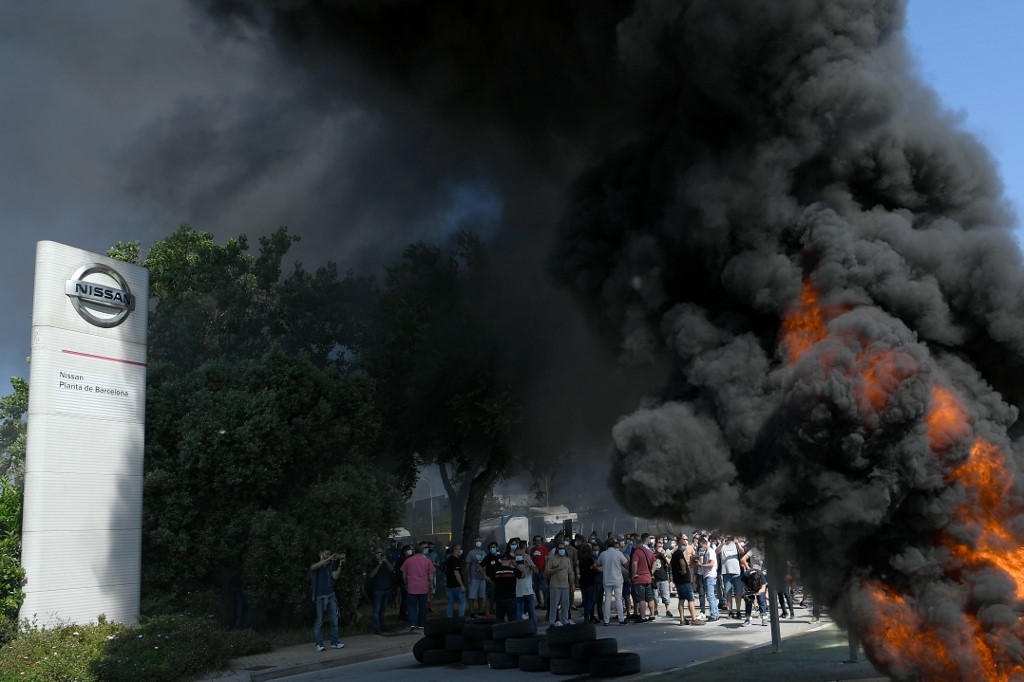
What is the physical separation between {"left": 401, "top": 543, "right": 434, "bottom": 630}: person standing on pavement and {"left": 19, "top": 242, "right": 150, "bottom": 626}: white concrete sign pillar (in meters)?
5.19

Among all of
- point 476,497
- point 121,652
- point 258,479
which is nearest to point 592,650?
point 121,652

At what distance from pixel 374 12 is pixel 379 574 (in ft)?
38.7

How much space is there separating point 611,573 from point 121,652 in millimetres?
9258

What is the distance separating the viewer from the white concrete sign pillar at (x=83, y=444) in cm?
1507

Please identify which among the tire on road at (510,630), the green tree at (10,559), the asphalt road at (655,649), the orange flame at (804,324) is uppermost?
the orange flame at (804,324)

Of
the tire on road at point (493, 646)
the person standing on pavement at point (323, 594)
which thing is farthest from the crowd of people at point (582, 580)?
the tire on road at point (493, 646)

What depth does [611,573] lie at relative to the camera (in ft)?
60.3

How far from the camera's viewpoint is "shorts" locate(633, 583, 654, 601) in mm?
19047

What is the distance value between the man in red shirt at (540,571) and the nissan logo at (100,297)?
9.73 metres

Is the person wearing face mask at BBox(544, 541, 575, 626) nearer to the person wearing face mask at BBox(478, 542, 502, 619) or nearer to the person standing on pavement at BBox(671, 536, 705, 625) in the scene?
the person wearing face mask at BBox(478, 542, 502, 619)

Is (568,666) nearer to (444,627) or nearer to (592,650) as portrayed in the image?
(592,650)

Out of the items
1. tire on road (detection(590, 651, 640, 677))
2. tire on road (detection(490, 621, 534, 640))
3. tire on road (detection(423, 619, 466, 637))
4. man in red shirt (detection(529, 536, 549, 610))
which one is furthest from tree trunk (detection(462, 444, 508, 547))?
tire on road (detection(590, 651, 640, 677))

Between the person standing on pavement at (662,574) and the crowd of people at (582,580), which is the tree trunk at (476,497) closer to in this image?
the crowd of people at (582,580)

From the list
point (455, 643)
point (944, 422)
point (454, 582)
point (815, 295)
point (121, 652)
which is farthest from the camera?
point (454, 582)
